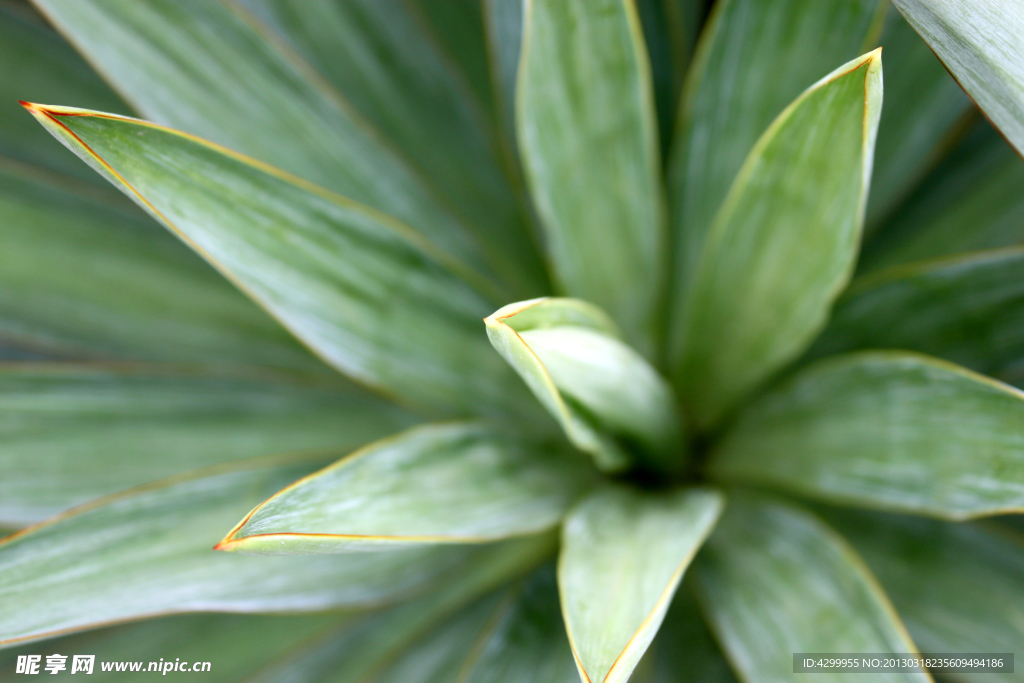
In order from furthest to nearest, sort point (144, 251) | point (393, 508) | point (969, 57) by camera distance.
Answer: point (144, 251), point (393, 508), point (969, 57)

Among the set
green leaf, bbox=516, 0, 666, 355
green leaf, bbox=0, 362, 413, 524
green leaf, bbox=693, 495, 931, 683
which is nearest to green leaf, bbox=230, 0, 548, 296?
green leaf, bbox=516, 0, 666, 355

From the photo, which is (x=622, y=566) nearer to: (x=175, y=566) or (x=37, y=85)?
(x=175, y=566)

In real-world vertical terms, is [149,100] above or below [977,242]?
above

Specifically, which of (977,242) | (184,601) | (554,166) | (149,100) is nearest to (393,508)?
(184,601)

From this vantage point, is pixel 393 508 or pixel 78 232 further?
pixel 78 232

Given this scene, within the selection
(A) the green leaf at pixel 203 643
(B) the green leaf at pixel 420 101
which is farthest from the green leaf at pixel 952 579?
(A) the green leaf at pixel 203 643

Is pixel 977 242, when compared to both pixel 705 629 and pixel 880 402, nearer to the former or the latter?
pixel 880 402
